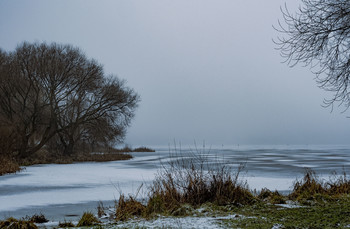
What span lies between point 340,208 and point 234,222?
7.23ft

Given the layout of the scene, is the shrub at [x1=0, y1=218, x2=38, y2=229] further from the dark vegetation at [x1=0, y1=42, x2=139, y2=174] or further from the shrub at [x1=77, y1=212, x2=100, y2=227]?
the dark vegetation at [x1=0, y1=42, x2=139, y2=174]

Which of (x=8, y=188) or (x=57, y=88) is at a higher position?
(x=57, y=88)

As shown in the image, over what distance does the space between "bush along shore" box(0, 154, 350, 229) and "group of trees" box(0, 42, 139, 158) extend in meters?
18.1

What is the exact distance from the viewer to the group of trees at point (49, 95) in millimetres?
26219

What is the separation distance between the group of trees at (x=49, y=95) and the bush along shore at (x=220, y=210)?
59.4 feet

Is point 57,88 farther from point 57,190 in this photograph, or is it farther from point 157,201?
point 157,201

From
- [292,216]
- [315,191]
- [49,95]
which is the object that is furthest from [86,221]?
[49,95]

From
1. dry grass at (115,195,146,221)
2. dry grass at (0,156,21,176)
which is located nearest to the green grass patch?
dry grass at (115,195,146,221)

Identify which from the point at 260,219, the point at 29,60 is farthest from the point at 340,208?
the point at 29,60

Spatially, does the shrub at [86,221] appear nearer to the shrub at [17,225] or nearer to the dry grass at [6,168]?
the shrub at [17,225]

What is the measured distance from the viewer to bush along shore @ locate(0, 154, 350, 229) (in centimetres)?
530

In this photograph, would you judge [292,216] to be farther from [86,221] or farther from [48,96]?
[48,96]

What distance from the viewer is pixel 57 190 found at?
11.6m

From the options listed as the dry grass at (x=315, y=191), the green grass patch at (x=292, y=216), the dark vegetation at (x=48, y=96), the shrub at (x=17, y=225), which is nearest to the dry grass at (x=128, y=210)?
the shrub at (x=17, y=225)
